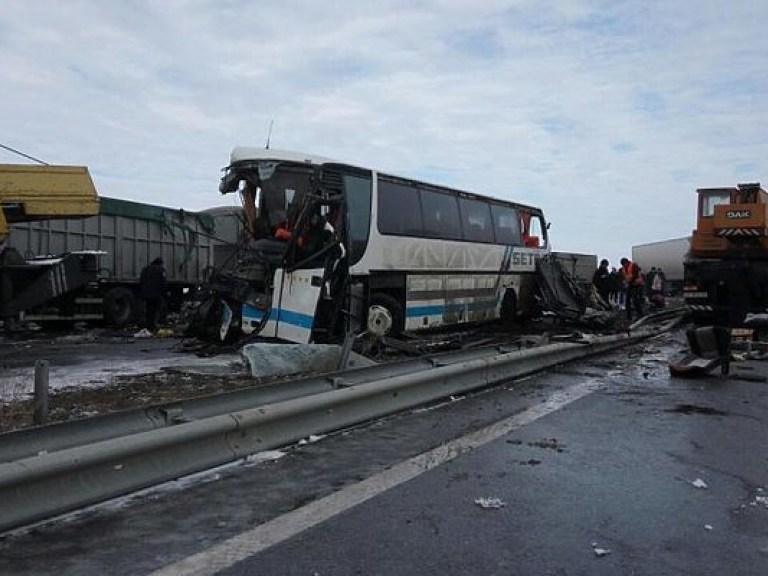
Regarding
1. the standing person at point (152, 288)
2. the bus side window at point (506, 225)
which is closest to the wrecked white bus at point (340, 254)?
the bus side window at point (506, 225)

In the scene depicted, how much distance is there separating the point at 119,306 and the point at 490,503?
50.3 feet

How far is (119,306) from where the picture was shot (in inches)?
711

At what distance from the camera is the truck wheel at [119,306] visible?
17.7 metres

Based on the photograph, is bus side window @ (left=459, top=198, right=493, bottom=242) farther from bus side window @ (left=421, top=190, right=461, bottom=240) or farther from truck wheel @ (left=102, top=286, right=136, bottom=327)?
truck wheel @ (left=102, top=286, right=136, bottom=327)

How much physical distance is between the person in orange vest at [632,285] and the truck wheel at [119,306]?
534 inches

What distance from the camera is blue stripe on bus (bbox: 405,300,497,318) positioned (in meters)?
13.0

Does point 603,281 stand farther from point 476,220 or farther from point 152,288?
point 152,288

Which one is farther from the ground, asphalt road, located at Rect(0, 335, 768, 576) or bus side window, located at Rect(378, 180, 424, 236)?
bus side window, located at Rect(378, 180, 424, 236)

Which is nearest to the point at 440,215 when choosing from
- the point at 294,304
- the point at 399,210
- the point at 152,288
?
the point at 399,210

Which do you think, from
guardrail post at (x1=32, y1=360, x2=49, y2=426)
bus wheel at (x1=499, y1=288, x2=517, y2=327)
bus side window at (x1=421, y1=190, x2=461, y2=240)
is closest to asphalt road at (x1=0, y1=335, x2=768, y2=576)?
guardrail post at (x1=32, y1=360, x2=49, y2=426)

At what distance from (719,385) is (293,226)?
5896mm

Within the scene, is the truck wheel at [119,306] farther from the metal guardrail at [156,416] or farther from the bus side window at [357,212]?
the metal guardrail at [156,416]

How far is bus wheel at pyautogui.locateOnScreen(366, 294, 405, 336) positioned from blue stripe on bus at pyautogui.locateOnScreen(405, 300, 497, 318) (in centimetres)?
33

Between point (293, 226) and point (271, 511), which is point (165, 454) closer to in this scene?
point (271, 511)
